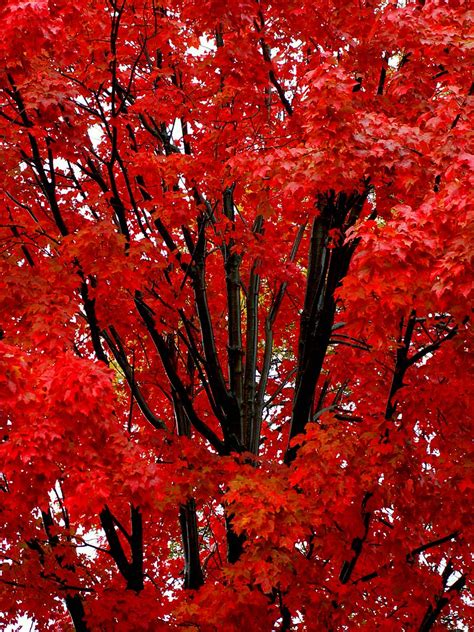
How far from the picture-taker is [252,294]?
7938 mm

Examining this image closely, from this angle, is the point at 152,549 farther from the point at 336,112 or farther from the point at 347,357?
the point at 336,112

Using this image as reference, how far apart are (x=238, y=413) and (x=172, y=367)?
101 cm

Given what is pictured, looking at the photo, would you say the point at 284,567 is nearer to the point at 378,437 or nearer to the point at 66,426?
the point at 378,437

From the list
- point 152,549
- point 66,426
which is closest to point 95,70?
point 66,426

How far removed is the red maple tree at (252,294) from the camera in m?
4.49

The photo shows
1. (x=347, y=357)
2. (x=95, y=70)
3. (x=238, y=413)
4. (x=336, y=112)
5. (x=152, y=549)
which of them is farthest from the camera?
(x=152, y=549)

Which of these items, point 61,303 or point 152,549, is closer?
point 61,303

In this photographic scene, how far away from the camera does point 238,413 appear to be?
7461 mm

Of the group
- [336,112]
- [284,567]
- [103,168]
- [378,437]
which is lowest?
[284,567]

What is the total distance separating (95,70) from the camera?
6352mm

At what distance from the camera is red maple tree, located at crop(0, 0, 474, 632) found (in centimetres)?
449

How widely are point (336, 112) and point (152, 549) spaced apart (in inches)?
313

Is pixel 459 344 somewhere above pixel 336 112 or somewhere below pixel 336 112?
below

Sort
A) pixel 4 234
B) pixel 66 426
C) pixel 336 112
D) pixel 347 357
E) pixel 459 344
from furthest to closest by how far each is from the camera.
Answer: pixel 347 357 → pixel 4 234 → pixel 459 344 → pixel 336 112 → pixel 66 426
